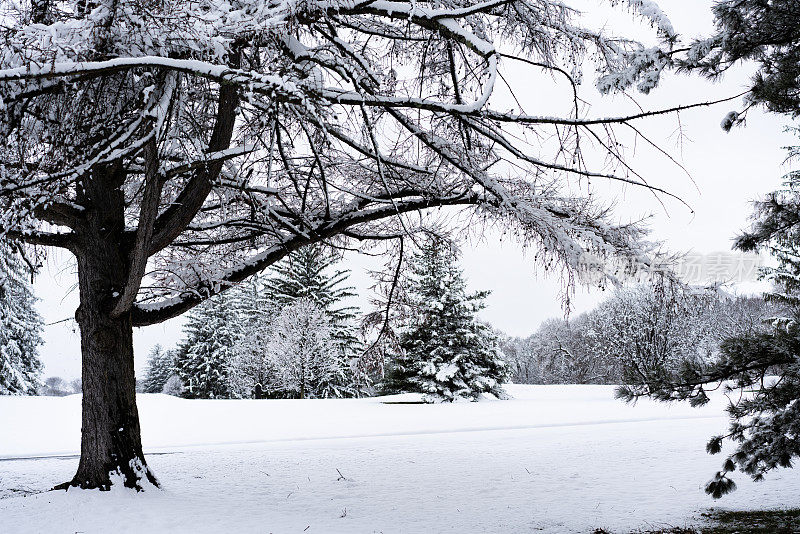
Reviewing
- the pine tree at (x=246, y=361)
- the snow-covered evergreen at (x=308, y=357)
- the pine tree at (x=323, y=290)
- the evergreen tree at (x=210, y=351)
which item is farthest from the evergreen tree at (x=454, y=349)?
the evergreen tree at (x=210, y=351)

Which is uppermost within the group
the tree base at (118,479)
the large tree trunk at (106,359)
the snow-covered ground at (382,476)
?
the large tree trunk at (106,359)

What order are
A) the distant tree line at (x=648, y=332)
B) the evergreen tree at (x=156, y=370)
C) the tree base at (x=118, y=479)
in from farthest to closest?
the evergreen tree at (x=156, y=370) < the tree base at (x=118, y=479) < the distant tree line at (x=648, y=332)

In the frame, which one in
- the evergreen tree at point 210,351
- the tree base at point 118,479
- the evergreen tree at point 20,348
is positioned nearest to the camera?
the tree base at point 118,479

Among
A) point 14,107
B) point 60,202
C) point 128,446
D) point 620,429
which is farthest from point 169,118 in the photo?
point 620,429

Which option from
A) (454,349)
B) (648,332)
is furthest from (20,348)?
(648,332)

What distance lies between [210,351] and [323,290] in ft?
47.4

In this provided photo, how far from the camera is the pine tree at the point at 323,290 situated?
8.29 meters

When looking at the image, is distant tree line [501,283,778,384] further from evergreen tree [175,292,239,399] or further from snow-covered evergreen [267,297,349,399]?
evergreen tree [175,292,239,399]

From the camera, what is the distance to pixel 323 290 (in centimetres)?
2469

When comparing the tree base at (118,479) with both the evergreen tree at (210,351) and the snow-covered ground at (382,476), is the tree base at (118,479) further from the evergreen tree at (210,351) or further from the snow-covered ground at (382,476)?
the evergreen tree at (210,351)

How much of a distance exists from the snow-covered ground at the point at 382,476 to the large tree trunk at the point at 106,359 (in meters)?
0.31

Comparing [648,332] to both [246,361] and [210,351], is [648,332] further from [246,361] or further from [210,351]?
[210,351]

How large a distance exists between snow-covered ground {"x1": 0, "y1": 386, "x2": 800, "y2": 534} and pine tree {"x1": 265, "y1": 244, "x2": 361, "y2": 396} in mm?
1821

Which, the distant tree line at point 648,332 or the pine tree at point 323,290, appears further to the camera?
the pine tree at point 323,290
